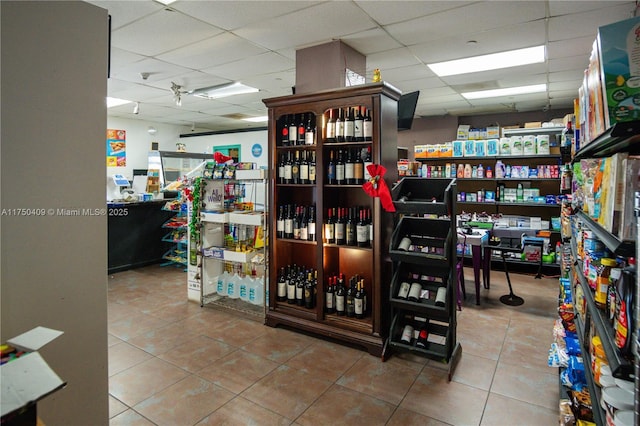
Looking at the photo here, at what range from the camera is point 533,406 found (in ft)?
8.74

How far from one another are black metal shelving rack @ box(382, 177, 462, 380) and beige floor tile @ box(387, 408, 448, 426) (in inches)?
23.2

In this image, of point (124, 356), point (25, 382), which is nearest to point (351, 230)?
point (124, 356)

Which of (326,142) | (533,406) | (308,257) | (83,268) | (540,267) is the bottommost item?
(533,406)

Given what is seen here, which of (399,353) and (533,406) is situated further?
(399,353)

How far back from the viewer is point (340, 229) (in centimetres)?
374

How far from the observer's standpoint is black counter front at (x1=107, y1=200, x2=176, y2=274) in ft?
20.9

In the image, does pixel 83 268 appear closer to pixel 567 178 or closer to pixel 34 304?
pixel 34 304

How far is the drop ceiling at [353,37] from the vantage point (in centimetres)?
343

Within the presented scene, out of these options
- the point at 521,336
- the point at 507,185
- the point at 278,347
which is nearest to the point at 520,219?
the point at 507,185

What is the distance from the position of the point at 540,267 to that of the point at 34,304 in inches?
260

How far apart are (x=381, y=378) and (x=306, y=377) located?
24.0 inches

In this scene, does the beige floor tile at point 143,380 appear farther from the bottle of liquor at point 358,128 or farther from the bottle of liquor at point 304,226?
the bottle of liquor at point 358,128

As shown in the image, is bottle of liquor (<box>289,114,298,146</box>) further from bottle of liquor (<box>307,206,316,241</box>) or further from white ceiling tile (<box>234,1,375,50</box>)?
white ceiling tile (<box>234,1,375,50</box>)

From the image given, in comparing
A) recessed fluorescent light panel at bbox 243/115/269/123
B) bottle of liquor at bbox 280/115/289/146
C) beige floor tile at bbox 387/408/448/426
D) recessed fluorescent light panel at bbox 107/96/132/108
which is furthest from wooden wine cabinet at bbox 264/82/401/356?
recessed fluorescent light panel at bbox 243/115/269/123
